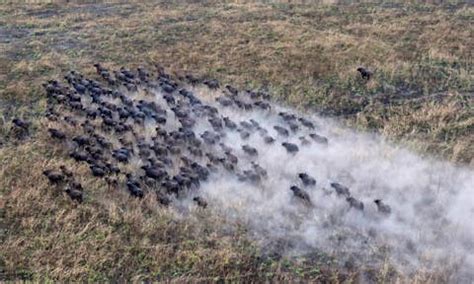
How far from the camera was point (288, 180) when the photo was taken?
50.5ft

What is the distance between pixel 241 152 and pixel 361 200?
12.5 feet

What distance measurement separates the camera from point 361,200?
14445mm

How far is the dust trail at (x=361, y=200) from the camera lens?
1261 cm

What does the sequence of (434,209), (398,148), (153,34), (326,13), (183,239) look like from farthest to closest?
(326,13)
(153,34)
(398,148)
(434,209)
(183,239)

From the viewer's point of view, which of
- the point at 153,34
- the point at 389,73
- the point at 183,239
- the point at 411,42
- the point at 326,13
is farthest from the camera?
the point at 326,13

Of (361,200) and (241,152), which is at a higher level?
(241,152)

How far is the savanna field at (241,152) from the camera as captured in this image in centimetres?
1238

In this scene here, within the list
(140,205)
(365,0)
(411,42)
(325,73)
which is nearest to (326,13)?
(365,0)

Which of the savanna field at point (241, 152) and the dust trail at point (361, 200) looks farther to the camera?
the dust trail at point (361, 200)

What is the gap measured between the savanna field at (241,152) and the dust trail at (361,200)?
5 cm

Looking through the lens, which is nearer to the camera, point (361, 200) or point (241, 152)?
point (361, 200)

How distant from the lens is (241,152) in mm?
16688

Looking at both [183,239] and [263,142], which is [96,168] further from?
[263,142]

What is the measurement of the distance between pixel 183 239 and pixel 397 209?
16.7 feet
